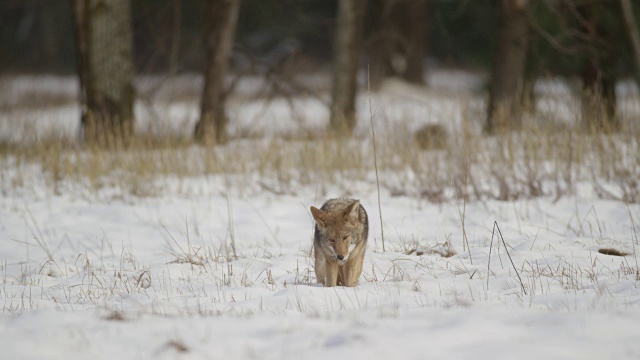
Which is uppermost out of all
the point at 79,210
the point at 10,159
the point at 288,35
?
the point at 288,35

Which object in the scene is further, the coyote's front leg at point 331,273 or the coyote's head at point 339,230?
the coyote's front leg at point 331,273

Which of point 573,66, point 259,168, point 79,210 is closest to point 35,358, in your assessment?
point 79,210

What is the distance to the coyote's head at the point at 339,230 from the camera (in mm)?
5113

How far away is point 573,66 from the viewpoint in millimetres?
15828

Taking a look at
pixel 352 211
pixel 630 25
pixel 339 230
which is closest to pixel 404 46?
pixel 630 25

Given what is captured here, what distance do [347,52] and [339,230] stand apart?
10630 mm

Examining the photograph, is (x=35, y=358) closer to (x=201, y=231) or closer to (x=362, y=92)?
(x=201, y=231)

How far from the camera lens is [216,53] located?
1309cm

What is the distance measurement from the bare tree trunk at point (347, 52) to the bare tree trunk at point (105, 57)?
15.1ft

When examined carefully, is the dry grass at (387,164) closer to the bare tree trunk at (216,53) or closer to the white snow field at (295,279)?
the white snow field at (295,279)

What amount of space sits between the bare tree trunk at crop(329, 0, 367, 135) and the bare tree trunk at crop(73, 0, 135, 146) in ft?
15.1

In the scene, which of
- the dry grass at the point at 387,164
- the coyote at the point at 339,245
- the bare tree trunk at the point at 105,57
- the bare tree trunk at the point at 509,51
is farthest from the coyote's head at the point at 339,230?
the bare tree trunk at the point at 509,51

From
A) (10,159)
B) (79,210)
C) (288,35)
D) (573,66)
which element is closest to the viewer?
(79,210)

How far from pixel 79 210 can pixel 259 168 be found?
7.98 feet
